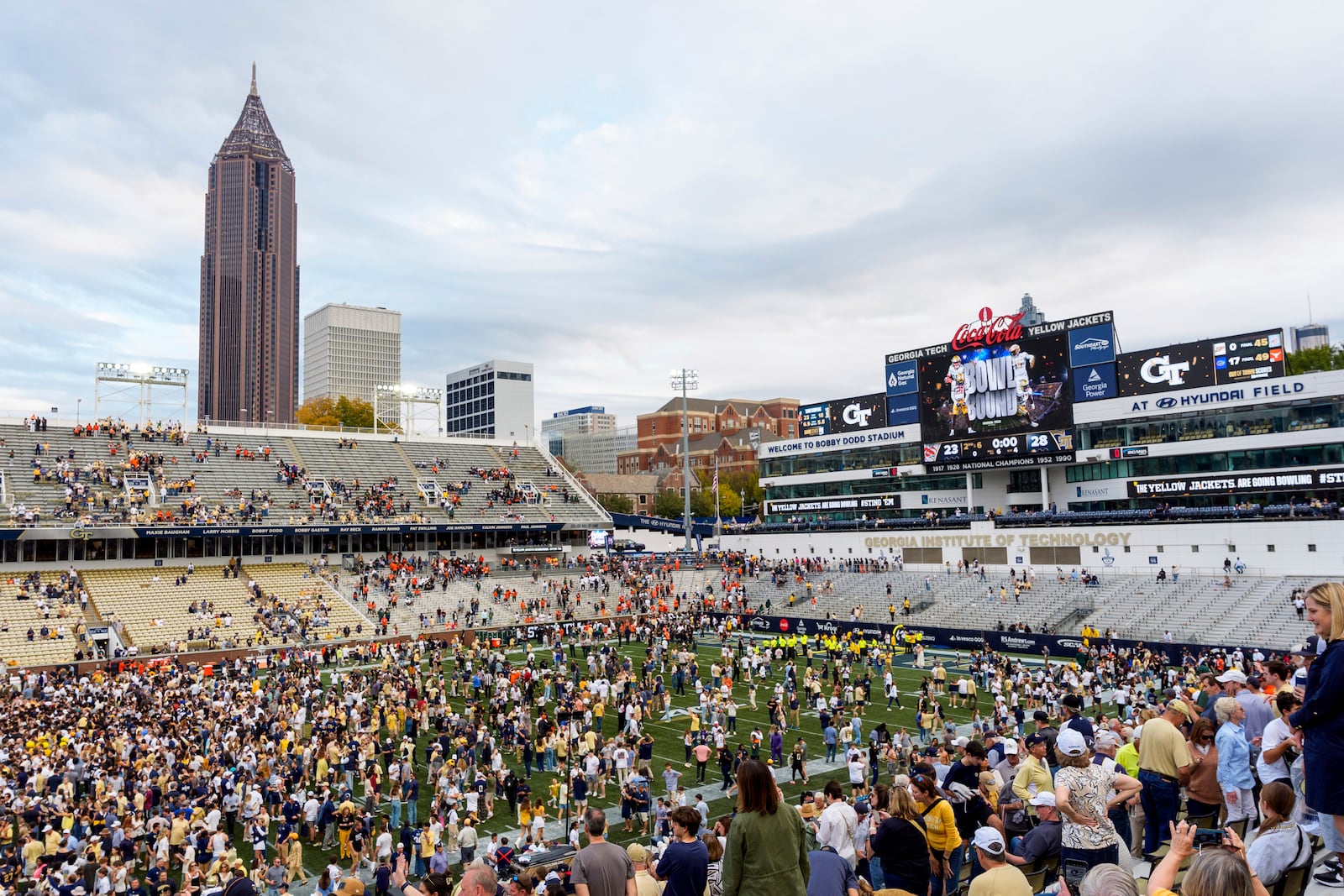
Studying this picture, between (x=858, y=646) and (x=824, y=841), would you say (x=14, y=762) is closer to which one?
(x=824, y=841)

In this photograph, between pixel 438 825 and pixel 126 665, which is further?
pixel 126 665

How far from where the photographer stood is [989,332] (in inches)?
1922

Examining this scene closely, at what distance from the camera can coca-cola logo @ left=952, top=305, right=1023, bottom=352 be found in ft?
158

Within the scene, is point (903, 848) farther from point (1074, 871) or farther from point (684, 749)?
point (684, 749)

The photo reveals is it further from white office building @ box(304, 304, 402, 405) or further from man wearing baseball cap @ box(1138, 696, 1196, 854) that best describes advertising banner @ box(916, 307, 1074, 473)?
white office building @ box(304, 304, 402, 405)

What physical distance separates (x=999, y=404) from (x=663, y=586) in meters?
21.1

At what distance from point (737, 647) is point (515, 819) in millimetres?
22483

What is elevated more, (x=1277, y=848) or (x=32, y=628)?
(x=1277, y=848)

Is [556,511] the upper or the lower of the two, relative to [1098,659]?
upper

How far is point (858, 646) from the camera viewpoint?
3734cm

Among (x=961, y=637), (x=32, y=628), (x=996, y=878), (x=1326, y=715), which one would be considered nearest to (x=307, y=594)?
(x=32, y=628)

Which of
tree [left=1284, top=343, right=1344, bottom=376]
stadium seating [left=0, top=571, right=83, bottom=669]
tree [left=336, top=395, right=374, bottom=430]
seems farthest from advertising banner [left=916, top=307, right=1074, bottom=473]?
tree [left=336, top=395, right=374, bottom=430]

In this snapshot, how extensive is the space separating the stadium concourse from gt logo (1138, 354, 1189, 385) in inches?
490

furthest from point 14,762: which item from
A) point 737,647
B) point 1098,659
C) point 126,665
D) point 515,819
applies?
point 1098,659
